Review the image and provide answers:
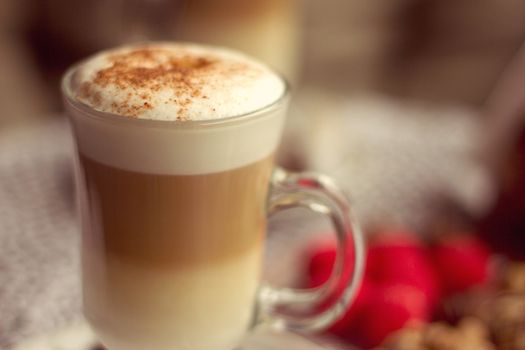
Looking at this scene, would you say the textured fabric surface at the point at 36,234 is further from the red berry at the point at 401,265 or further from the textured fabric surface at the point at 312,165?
the red berry at the point at 401,265

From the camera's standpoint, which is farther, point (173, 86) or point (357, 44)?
point (357, 44)

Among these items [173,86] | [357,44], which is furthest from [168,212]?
[357,44]

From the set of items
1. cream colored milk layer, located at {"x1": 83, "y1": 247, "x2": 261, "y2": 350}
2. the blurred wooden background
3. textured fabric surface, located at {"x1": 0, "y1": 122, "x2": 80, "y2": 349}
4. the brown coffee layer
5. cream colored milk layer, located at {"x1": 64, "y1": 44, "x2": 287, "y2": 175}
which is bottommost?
the blurred wooden background

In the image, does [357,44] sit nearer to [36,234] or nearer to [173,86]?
[36,234]

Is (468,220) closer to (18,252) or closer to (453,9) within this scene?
(18,252)

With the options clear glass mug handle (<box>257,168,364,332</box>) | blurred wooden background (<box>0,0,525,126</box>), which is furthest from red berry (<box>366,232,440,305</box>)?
blurred wooden background (<box>0,0,525,126</box>)

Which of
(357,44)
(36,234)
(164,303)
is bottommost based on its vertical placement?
(357,44)

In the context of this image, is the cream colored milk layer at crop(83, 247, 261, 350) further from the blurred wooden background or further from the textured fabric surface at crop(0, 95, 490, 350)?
the blurred wooden background

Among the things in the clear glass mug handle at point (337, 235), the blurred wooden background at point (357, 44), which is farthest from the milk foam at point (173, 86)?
the blurred wooden background at point (357, 44)
